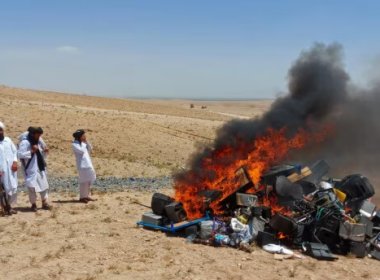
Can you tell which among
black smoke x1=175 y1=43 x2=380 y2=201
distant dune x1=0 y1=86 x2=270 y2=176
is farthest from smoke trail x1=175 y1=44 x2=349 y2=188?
distant dune x1=0 y1=86 x2=270 y2=176

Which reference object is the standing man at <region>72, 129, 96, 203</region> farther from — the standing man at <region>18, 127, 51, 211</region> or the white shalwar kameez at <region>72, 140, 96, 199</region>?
the standing man at <region>18, 127, 51, 211</region>

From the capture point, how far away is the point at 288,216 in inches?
423

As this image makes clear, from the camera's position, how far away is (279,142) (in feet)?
43.4

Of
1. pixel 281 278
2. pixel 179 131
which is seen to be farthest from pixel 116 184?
pixel 179 131

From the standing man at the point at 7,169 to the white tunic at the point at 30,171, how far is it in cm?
24

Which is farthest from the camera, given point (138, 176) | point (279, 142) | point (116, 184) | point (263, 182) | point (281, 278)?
point (138, 176)

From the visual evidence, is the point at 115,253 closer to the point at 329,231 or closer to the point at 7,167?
the point at 7,167

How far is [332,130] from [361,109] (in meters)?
1.57

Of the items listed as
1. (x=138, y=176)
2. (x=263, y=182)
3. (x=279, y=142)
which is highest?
(x=279, y=142)

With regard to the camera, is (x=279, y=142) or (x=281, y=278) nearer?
(x=281, y=278)

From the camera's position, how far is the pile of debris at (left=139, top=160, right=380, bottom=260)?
400 inches

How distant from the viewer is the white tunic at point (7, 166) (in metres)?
11.8

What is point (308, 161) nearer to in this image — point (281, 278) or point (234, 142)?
point (234, 142)

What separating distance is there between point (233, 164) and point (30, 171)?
5.19 m
